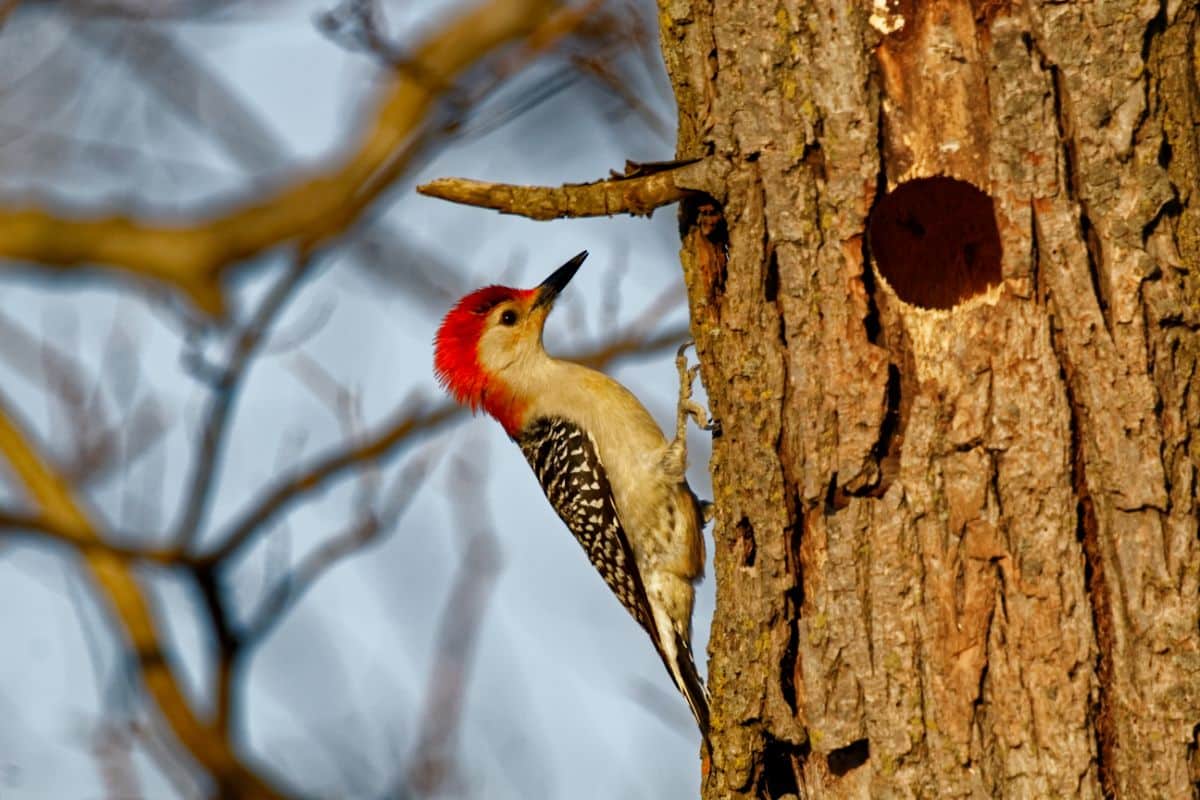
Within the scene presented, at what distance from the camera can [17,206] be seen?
26.3 ft

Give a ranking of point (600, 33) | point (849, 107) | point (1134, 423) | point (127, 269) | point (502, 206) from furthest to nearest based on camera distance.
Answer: point (127, 269)
point (600, 33)
point (502, 206)
point (849, 107)
point (1134, 423)

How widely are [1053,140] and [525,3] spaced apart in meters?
4.94

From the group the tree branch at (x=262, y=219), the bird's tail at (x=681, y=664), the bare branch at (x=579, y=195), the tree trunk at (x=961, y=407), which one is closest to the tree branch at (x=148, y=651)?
the tree branch at (x=262, y=219)

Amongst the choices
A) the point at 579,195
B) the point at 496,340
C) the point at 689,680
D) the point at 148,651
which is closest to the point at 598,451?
the point at 496,340

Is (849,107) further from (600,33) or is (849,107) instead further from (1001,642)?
(600,33)

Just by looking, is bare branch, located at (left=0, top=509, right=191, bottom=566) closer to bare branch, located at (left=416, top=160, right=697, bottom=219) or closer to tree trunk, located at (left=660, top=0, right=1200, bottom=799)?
bare branch, located at (left=416, top=160, right=697, bottom=219)

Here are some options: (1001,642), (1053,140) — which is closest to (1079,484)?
(1001,642)

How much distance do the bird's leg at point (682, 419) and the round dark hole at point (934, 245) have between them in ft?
3.88

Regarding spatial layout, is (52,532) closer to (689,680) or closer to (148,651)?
(148,651)

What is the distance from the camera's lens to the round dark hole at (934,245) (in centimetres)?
382

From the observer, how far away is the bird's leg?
18.2ft

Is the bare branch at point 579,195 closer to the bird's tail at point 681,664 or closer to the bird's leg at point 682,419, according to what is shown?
the bird's leg at point 682,419

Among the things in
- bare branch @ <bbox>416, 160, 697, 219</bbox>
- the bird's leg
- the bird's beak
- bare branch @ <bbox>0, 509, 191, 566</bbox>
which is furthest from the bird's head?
bare branch @ <bbox>416, 160, 697, 219</bbox>

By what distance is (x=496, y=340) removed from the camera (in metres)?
6.91
